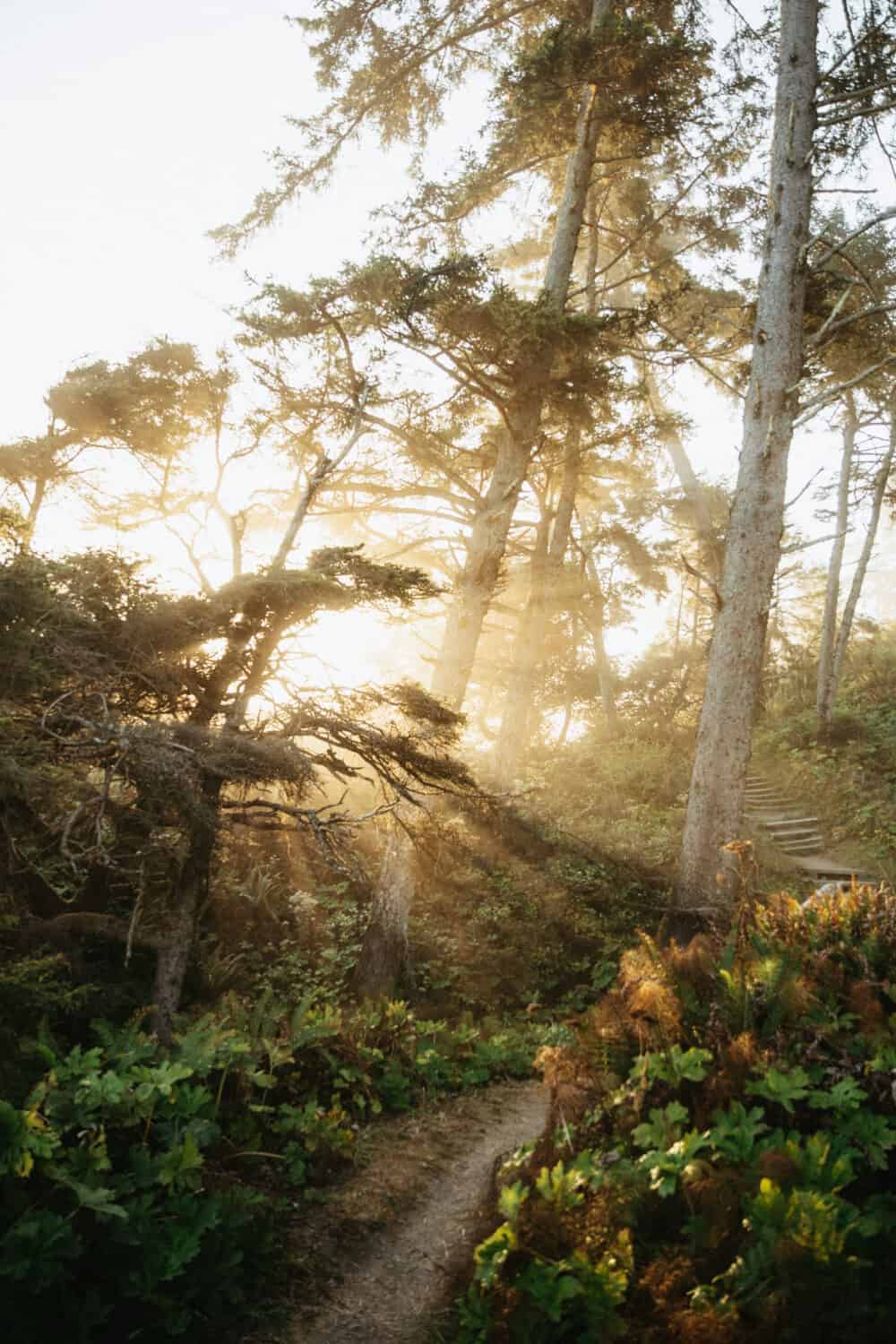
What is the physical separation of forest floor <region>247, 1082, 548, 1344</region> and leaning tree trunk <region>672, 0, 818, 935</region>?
409cm

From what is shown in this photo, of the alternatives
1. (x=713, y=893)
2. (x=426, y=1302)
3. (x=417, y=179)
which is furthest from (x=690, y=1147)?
(x=417, y=179)

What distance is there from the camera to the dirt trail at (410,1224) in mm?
3459

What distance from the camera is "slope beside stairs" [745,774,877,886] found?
498 inches

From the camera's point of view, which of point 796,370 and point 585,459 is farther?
point 585,459

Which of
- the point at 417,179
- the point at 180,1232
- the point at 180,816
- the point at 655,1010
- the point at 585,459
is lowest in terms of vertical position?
the point at 180,1232

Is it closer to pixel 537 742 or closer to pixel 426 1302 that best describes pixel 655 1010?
pixel 426 1302

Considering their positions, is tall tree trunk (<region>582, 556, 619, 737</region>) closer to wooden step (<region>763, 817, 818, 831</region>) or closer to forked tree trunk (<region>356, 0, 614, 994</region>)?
wooden step (<region>763, 817, 818, 831</region>)

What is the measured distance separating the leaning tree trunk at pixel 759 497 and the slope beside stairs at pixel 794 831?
5276 mm

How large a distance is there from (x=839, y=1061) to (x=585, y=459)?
486 inches

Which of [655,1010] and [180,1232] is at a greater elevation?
[655,1010]

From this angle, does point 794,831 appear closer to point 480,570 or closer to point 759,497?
point 759,497

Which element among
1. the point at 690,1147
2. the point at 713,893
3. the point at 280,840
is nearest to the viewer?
the point at 690,1147

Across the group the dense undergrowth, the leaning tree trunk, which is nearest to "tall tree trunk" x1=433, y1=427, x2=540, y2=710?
the leaning tree trunk

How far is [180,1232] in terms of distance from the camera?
3.15 metres
